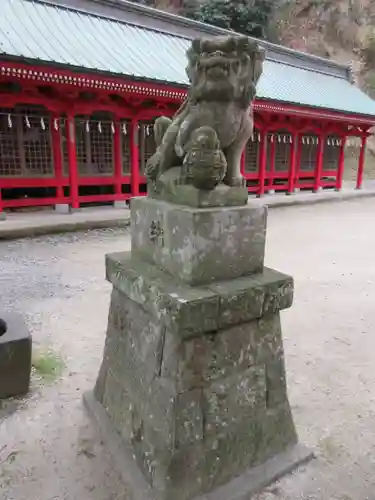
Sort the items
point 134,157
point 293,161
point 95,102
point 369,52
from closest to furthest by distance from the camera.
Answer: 1. point 95,102
2. point 134,157
3. point 293,161
4. point 369,52

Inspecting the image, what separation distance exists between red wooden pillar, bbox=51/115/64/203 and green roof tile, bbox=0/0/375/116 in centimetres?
141

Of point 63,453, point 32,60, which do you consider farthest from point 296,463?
point 32,60

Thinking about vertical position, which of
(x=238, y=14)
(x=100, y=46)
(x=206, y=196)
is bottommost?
(x=206, y=196)

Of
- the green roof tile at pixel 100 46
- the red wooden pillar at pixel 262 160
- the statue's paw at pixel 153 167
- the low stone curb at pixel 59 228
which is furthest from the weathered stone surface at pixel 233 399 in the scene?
the red wooden pillar at pixel 262 160

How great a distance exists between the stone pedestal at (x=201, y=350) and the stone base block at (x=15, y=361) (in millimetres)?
853

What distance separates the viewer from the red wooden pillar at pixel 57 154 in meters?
8.27

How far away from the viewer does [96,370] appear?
2943 millimetres

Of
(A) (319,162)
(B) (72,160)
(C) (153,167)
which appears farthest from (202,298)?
(A) (319,162)

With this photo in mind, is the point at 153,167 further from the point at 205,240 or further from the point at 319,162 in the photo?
the point at 319,162

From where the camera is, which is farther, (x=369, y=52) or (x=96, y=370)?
(x=369, y=52)

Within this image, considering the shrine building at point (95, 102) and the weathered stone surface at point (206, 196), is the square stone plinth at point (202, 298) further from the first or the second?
the shrine building at point (95, 102)

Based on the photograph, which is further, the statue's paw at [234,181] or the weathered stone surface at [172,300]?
the statue's paw at [234,181]

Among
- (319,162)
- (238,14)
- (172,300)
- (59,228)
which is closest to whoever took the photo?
A: (172,300)

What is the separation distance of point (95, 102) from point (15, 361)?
732cm
